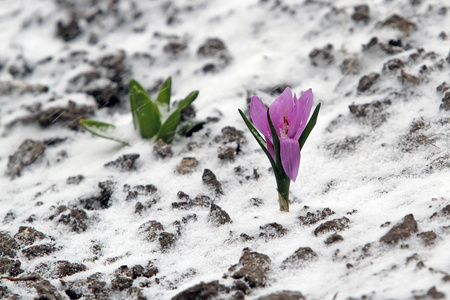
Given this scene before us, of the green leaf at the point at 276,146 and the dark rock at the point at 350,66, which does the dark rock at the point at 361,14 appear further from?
the green leaf at the point at 276,146

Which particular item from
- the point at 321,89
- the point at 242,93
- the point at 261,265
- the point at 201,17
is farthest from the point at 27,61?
the point at 261,265

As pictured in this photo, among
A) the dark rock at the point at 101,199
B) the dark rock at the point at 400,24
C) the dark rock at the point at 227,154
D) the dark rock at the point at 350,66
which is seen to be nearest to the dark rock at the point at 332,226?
the dark rock at the point at 227,154

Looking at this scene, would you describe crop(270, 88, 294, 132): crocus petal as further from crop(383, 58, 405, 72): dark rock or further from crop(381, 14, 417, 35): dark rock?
crop(381, 14, 417, 35): dark rock

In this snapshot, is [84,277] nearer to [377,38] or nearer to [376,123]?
[376,123]

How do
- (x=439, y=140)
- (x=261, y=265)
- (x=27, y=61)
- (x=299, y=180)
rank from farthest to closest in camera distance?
(x=27, y=61)
(x=299, y=180)
(x=439, y=140)
(x=261, y=265)

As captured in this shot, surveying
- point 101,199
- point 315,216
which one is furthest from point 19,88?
point 315,216

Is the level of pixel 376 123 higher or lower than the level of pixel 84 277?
lower

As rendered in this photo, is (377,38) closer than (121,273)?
No
